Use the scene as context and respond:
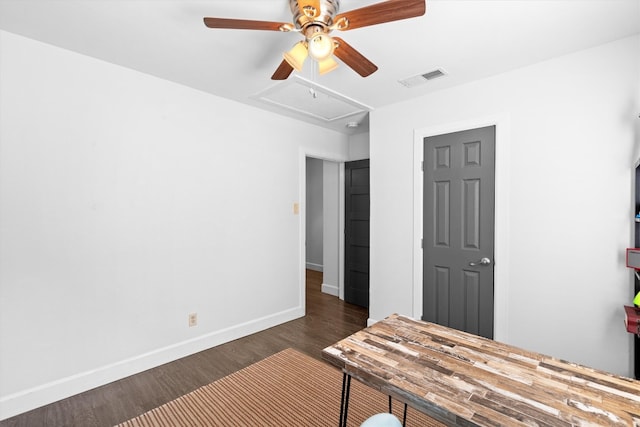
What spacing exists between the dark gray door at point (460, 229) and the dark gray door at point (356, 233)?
1.30 m

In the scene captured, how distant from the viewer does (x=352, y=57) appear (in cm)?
172

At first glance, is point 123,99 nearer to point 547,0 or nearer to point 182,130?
point 182,130

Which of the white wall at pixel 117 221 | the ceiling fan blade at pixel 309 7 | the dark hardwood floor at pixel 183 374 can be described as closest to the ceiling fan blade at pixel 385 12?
the ceiling fan blade at pixel 309 7

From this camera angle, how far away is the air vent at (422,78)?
8.28 ft

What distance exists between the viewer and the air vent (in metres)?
2.52

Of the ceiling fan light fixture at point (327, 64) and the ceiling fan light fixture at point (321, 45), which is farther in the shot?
the ceiling fan light fixture at point (327, 64)

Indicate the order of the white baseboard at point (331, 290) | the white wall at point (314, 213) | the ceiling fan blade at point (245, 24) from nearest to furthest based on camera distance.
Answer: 1. the ceiling fan blade at point (245, 24)
2. the white baseboard at point (331, 290)
3. the white wall at point (314, 213)

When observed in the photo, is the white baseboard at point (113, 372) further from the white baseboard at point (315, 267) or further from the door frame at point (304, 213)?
the white baseboard at point (315, 267)

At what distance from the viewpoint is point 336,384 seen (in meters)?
2.35

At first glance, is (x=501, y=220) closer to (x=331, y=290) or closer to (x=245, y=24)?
(x=245, y=24)

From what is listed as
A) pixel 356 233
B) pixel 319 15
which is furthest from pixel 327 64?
pixel 356 233

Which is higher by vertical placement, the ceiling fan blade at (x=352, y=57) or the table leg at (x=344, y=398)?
the ceiling fan blade at (x=352, y=57)

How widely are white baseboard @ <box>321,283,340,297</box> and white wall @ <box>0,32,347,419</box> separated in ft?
4.94

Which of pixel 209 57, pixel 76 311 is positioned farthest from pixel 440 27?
pixel 76 311
